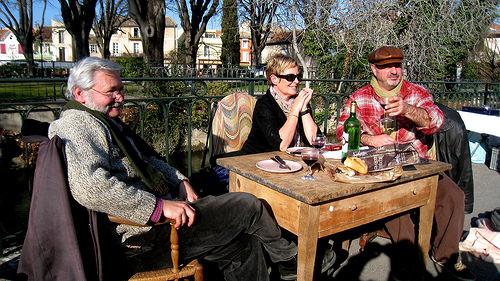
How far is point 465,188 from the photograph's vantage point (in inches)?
131

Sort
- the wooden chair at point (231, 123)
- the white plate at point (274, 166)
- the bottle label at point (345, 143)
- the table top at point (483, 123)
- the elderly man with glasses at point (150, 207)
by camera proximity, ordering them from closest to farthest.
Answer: the elderly man with glasses at point (150, 207), the white plate at point (274, 166), the bottle label at point (345, 143), the wooden chair at point (231, 123), the table top at point (483, 123)

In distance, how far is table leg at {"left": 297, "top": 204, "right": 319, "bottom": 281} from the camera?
184 centimetres

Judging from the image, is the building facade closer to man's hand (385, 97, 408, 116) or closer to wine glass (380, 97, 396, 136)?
wine glass (380, 97, 396, 136)

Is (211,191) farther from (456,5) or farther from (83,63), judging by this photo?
(456,5)

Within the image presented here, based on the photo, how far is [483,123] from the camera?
493 centimetres

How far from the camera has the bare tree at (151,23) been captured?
35.4ft

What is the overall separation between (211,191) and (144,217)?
45.2 inches

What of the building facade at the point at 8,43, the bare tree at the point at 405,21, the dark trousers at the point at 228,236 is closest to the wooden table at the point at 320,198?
the dark trousers at the point at 228,236

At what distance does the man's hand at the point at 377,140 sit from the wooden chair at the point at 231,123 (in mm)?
1103

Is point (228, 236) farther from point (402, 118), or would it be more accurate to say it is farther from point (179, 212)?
point (402, 118)

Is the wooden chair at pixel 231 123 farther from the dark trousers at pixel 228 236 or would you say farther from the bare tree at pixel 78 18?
the bare tree at pixel 78 18

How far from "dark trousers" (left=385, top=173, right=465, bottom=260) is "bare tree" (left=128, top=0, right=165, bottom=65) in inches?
358

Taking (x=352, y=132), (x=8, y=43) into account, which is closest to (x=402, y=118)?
(x=352, y=132)

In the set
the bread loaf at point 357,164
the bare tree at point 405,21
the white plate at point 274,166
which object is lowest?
the white plate at point 274,166
